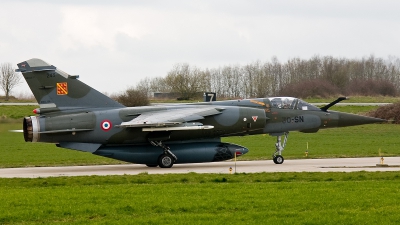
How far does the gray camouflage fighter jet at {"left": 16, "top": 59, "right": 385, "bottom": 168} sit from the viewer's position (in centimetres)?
2467

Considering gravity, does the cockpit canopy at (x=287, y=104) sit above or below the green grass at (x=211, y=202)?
above

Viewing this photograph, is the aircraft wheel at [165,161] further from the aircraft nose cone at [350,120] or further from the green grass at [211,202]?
the aircraft nose cone at [350,120]

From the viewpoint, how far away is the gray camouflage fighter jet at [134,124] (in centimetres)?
2467

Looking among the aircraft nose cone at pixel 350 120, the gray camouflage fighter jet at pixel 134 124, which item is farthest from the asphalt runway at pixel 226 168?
the aircraft nose cone at pixel 350 120

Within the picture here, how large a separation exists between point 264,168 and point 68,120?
737cm

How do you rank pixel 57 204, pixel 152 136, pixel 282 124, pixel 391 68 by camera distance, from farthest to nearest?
1. pixel 391 68
2. pixel 282 124
3. pixel 152 136
4. pixel 57 204

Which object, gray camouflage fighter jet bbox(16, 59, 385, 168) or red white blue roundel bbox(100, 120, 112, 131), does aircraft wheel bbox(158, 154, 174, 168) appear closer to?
gray camouflage fighter jet bbox(16, 59, 385, 168)

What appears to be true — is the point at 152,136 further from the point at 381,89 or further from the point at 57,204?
the point at 381,89

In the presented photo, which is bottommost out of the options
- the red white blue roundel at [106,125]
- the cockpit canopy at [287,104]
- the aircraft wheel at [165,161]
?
the aircraft wheel at [165,161]

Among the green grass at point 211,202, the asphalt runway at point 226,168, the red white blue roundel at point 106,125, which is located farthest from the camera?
the red white blue roundel at point 106,125

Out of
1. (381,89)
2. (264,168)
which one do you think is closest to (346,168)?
(264,168)

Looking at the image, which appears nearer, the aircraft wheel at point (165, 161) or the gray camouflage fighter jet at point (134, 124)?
the gray camouflage fighter jet at point (134, 124)

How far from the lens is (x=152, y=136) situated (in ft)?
83.9

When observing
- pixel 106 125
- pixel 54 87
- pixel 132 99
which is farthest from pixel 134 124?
pixel 132 99
